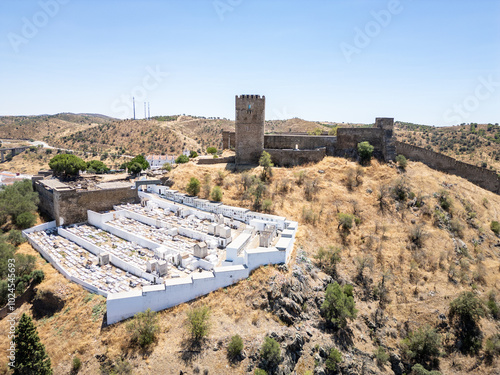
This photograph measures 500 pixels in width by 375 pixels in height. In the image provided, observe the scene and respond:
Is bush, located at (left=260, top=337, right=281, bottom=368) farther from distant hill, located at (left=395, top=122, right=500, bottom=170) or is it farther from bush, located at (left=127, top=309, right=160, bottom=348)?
distant hill, located at (left=395, top=122, right=500, bottom=170)

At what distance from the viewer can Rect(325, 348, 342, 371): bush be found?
1236 centimetres

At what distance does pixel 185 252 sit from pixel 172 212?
6.30 meters

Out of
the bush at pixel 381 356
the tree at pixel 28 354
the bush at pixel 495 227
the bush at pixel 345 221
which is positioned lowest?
the bush at pixel 381 356

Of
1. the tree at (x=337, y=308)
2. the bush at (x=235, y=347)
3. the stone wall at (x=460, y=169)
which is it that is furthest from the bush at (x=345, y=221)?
the stone wall at (x=460, y=169)

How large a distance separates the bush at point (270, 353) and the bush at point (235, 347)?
86 cm

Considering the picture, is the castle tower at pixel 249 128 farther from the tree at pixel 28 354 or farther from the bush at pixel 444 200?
the tree at pixel 28 354

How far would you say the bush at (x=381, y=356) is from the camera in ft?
44.5

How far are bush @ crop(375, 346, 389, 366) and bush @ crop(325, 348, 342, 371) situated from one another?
240 cm

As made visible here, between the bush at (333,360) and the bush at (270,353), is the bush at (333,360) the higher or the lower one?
the lower one

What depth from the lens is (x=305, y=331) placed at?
13.3m

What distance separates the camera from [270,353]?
11.2 metres

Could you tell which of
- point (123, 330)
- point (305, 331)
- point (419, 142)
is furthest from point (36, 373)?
point (419, 142)

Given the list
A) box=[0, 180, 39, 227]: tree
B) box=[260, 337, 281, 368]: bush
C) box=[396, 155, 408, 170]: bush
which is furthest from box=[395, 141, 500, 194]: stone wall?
box=[0, 180, 39, 227]: tree

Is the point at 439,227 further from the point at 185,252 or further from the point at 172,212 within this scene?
the point at 172,212
